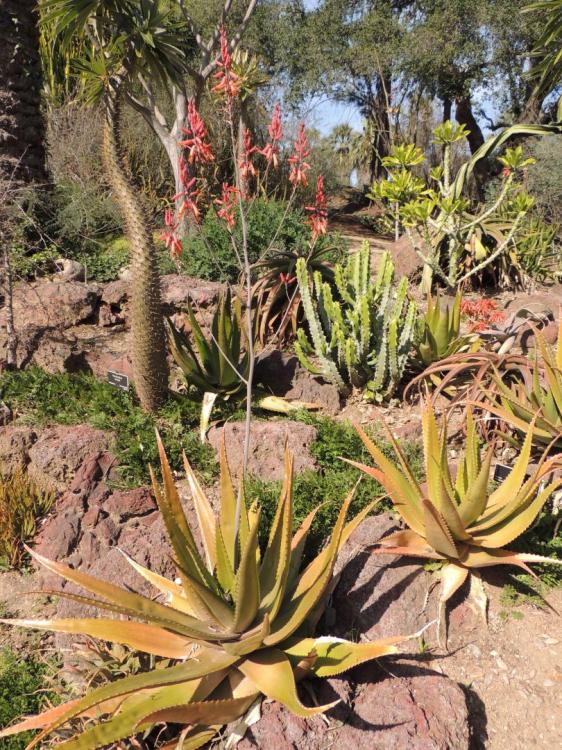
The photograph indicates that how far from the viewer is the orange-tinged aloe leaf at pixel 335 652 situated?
2039 mm

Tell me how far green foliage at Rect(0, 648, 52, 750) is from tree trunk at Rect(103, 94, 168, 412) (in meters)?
2.11

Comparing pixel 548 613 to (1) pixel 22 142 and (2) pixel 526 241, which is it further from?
(1) pixel 22 142

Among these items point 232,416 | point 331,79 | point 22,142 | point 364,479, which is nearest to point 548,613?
point 364,479

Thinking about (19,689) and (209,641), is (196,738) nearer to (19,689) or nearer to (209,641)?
(209,641)

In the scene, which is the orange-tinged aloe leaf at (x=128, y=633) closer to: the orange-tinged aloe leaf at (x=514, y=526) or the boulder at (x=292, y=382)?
the orange-tinged aloe leaf at (x=514, y=526)

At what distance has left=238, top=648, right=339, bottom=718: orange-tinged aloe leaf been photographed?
1918 millimetres

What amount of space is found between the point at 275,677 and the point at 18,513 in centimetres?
213

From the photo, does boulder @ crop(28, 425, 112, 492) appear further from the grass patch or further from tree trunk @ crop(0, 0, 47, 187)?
tree trunk @ crop(0, 0, 47, 187)

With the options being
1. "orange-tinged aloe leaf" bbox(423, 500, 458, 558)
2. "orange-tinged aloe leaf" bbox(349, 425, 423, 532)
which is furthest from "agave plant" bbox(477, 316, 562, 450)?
"orange-tinged aloe leaf" bbox(423, 500, 458, 558)

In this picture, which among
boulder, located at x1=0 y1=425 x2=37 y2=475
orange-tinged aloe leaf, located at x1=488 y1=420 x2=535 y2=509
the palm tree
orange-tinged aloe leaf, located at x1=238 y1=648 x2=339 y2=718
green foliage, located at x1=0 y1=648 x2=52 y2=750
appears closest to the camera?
orange-tinged aloe leaf, located at x1=238 y1=648 x2=339 y2=718

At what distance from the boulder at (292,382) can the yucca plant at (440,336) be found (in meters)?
0.79

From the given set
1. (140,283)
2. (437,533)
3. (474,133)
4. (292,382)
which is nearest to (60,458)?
(140,283)

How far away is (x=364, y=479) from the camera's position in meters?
3.75

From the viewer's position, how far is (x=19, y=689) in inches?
102
